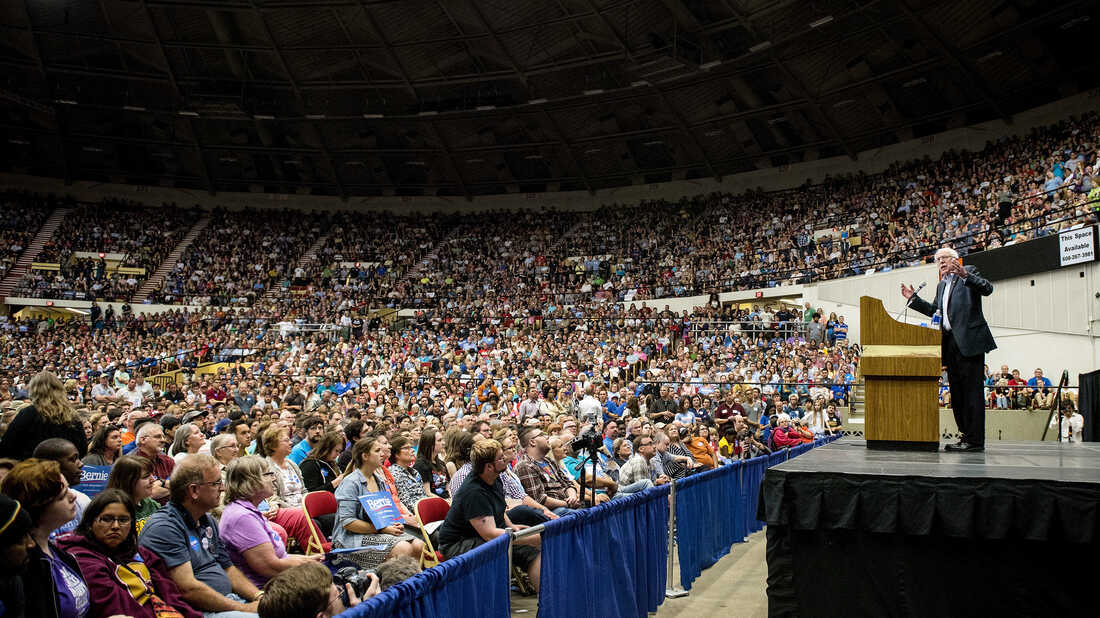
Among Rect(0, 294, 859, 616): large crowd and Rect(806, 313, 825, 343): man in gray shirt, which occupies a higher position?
Rect(806, 313, 825, 343): man in gray shirt

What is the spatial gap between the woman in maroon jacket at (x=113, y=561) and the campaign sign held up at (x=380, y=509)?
6.24 ft

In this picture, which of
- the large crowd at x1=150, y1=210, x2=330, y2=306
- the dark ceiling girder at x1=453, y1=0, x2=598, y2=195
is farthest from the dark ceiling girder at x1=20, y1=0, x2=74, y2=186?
the dark ceiling girder at x1=453, y1=0, x2=598, y2=195

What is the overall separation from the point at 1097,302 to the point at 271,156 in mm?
30582

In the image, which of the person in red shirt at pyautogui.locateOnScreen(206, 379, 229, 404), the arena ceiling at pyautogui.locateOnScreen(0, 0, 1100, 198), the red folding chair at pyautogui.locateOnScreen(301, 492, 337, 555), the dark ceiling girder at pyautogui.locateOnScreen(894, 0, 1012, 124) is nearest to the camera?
the red folding chair at pyautogui.locateOnScreen(301, 492, 337, 555)

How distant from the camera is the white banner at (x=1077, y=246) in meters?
Result: 15.2

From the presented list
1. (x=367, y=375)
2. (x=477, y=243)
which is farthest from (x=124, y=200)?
(x=367, y=375)

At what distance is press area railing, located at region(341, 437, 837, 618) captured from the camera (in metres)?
3.48

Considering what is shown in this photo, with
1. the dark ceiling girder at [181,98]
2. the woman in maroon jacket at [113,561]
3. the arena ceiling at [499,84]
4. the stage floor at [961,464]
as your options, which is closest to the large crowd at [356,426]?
the woman in maroon jacket at [113,561]

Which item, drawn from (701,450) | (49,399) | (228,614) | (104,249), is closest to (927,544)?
(228,614)

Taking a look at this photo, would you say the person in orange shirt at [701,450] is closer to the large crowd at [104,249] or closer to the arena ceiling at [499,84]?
the arena ceiling at [499,84]

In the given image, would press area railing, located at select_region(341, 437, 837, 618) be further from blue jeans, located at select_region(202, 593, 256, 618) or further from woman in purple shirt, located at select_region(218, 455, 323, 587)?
woman in purple shirt, located at select_region(218, 455, 323, 587)

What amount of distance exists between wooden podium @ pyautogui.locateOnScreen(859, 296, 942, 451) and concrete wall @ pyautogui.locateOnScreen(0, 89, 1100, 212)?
2174 centimetres

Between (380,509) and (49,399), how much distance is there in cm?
260

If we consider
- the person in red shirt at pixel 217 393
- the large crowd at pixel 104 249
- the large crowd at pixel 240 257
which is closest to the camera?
the person in red shirt at pixel 217 393
